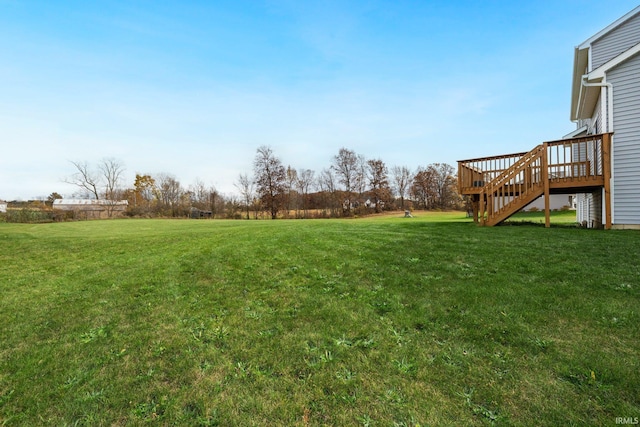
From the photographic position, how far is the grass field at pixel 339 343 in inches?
75.5

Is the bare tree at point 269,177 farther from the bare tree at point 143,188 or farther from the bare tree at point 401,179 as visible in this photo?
the bare tree at point 401,179

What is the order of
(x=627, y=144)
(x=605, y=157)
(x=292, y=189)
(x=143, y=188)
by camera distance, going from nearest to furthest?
1. (x=605, y=157)
2. (x=627, y=144)
3. (x=292, y=189)
4. (x=143, y=188)

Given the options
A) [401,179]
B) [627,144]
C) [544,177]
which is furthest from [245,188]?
[627,144]

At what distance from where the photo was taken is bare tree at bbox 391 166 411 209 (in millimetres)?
44594

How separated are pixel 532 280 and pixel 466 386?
2563 mm

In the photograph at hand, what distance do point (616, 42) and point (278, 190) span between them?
32.6 metres

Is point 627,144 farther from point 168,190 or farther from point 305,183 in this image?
point 168,190

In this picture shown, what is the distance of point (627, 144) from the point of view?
8.10m

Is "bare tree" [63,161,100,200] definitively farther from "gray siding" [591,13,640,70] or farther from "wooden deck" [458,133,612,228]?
"gray siding" [591,13,640,70]

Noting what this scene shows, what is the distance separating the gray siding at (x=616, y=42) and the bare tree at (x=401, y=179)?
34664 millimetres

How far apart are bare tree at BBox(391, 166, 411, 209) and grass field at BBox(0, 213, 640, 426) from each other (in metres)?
40.1

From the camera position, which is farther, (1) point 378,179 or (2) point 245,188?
(1) point 378,179

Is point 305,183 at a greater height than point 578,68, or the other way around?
point 578,68

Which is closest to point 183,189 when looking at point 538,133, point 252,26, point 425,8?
point 252,26
